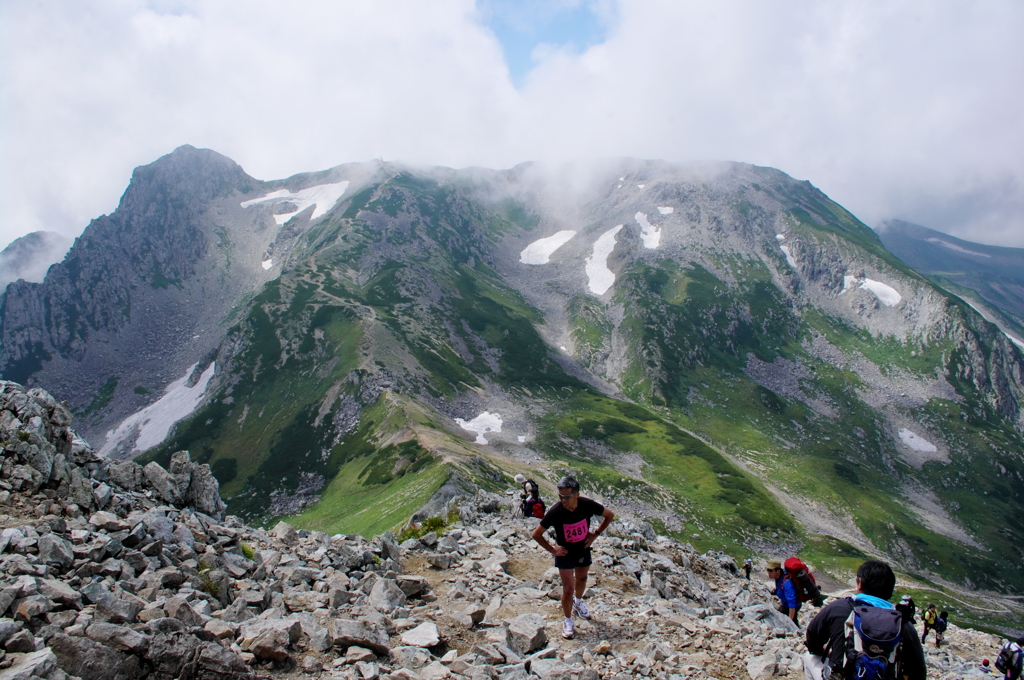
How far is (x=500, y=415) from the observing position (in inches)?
4749

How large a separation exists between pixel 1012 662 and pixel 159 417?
16885 cm

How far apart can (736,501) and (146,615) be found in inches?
4029

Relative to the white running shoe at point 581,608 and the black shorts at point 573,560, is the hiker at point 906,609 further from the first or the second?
the white running shoe at point 581,608

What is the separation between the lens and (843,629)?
7.32 metres

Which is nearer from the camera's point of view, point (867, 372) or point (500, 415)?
point (500, 415)

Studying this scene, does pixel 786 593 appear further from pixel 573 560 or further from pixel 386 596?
pixel 386 596

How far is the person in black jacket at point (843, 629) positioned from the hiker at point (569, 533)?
15.1ft

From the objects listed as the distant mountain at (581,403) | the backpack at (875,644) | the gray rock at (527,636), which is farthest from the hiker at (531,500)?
the distant mountain at (581,403)

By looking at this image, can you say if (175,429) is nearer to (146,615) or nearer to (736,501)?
(736,501)

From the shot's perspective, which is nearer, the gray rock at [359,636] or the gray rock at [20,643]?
the gray rock at [20,643]

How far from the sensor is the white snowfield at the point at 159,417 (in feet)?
431

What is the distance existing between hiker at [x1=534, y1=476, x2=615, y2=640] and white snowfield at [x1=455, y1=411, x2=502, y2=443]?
309 feet

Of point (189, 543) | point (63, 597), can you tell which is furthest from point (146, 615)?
point (189, 543)

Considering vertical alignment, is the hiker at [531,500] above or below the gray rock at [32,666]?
below
